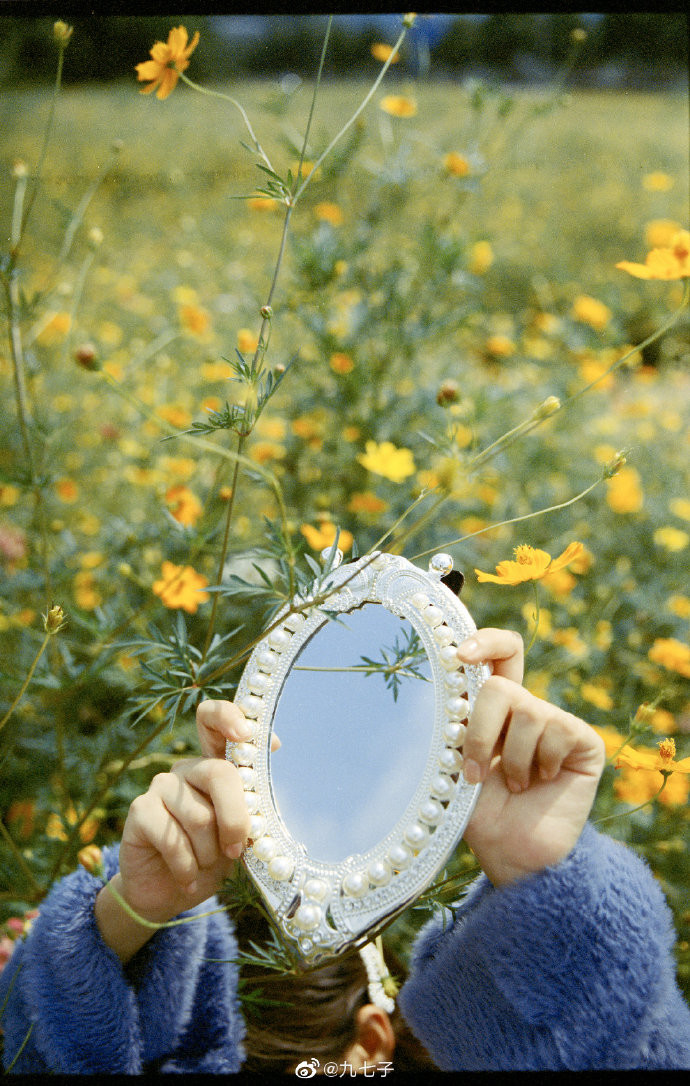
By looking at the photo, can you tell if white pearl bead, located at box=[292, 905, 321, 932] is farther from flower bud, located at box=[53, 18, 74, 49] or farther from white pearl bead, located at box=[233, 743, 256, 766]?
flower bud, located at box=[53, 18, 74, 49]

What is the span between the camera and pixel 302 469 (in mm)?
1450

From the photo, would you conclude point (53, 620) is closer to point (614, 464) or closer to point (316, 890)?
point (316, 890)

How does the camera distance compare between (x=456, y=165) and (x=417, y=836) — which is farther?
(x=456, y=165)

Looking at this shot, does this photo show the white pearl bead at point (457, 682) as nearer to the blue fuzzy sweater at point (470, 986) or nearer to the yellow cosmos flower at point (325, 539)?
the blue fuzzy sweater at point (470, 986)

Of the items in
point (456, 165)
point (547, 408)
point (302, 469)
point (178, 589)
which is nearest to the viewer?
point (547, 408)

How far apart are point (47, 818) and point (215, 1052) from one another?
0.49 metres

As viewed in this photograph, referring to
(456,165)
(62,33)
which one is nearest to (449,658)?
(62,33)

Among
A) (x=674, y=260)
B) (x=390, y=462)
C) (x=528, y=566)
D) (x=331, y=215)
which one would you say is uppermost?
(x=674, y=260)

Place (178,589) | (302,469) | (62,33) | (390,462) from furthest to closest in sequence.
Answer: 1. (302,469)
2. (390,462)
3. (178,589)
4. (62,33)

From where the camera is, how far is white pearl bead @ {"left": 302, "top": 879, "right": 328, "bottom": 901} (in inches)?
23.8

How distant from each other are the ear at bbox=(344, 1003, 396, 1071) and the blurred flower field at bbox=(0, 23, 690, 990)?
39 cm

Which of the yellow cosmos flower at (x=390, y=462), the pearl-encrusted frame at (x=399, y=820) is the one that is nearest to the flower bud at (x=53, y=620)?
the pearl-encrusted frame at (x=399, y=820)

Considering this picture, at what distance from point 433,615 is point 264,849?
260 mm

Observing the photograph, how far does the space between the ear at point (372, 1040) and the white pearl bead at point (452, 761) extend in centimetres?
46
